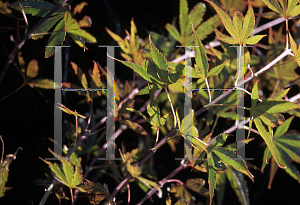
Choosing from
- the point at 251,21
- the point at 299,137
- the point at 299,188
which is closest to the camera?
the point at 251,21

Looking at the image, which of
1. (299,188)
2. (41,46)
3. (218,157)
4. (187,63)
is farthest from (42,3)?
(299,188)

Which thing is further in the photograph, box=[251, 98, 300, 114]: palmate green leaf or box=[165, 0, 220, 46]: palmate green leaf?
box=[165, 0, 220, 46]: palmate green leaf

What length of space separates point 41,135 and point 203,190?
382 millimetres

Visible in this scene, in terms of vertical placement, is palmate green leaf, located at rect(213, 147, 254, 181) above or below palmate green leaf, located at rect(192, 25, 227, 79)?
below

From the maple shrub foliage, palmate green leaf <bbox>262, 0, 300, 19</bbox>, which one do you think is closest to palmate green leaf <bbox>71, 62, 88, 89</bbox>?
the maple shrub foliage

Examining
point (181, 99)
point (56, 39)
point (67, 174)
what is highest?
point (56, 39)

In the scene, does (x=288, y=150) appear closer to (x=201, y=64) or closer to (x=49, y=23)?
(x=201, y=64)

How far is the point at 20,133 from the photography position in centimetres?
51

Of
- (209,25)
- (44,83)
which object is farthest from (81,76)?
(209,25)

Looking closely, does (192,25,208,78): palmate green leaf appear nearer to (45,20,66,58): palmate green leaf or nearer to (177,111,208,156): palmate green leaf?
(177,111,208,156): palmate green leaf

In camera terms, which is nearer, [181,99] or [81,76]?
[81,76]

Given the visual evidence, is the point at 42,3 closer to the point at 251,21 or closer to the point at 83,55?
the point at 83,55

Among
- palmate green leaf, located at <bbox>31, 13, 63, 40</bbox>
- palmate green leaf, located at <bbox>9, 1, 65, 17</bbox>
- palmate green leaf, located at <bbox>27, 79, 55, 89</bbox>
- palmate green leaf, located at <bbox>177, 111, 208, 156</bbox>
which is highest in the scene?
palmate green leaf, located at <bbox>9, 1, 65, 17</bbox>

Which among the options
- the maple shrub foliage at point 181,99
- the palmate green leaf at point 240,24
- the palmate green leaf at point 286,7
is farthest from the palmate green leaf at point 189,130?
the palmate green leaf at point 286,7
